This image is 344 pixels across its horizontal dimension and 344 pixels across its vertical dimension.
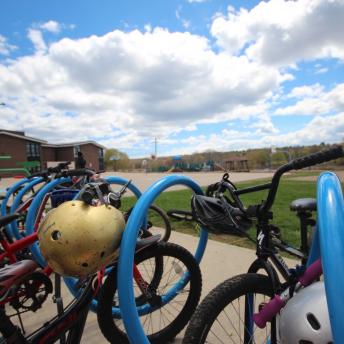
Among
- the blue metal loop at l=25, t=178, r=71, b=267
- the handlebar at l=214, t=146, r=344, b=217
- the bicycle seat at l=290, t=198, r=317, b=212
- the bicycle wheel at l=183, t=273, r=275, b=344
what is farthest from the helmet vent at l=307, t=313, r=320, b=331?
the blue metal loop at l=25, t=178, r=71, b=267

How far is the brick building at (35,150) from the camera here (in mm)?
37312

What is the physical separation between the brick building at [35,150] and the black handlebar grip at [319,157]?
3003 centimetres

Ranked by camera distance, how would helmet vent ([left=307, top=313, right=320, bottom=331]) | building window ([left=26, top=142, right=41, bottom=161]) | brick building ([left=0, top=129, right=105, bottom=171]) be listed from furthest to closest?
building window ([left=26, top=142, right=41, bottom=161]) < brick building ([left=0, top=129, right=105, bottom=171]) < helmet vent ([left=307, top=313, right=320, bottom=331])

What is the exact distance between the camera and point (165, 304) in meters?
2.71

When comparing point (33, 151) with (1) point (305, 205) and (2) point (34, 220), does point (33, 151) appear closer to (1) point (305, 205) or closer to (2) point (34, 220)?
(2) point (34, 220)

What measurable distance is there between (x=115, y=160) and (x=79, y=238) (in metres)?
53.3

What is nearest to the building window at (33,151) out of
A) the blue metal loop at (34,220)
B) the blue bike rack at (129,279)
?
the blue metal loop at (34,220)

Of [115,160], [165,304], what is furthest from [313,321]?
[115,160]

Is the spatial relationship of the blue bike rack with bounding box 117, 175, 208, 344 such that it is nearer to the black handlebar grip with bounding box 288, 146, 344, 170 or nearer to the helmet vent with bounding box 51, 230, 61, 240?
the helmet vent with bounding box 51, 230, 61, 240

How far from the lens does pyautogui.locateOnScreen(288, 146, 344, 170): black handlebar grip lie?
1431 millimetres

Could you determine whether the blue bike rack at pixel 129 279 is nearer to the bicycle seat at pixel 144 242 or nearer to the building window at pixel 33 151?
the bicycle seat at pixel 144 242

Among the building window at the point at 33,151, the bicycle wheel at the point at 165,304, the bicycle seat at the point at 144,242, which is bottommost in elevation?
the bicycle wheel at the point at 165,304

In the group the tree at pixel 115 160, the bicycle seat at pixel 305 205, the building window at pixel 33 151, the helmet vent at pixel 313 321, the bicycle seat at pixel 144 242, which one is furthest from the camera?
the tree at pixel 115 160

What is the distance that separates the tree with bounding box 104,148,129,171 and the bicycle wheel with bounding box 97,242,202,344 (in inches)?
2014
